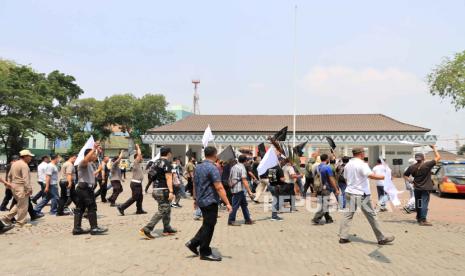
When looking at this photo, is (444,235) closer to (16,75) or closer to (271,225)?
(271,225)

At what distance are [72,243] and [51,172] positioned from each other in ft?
13.5

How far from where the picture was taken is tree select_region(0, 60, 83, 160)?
35.1m

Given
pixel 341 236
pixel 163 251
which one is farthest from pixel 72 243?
pixel 341 236

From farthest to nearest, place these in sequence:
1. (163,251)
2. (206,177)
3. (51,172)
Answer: (51,172)
(163,251)
(206,177)

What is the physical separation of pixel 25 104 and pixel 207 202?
3516 centimetres

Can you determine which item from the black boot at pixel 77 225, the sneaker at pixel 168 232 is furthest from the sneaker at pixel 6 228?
the sneaker at pixel 168 232

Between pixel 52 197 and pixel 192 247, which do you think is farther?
pixel 52 197

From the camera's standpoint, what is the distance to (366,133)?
125ft

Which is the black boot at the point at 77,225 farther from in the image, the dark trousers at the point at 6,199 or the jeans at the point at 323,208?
the jeans at the point at 323,208

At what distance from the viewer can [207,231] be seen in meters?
6.05

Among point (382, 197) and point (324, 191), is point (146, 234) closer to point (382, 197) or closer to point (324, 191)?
point (324, 191)

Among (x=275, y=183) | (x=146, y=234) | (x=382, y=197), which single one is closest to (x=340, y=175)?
(x=382, y=197)

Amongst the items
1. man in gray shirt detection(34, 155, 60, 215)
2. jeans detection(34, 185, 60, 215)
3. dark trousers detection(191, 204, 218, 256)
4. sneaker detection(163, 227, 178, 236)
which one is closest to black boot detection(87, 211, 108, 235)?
sneaker detection(163, 227, 178, 236)

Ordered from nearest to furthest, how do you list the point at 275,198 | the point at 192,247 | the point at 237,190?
the point at 192,247, the point at 237,190, the point at 275,198
